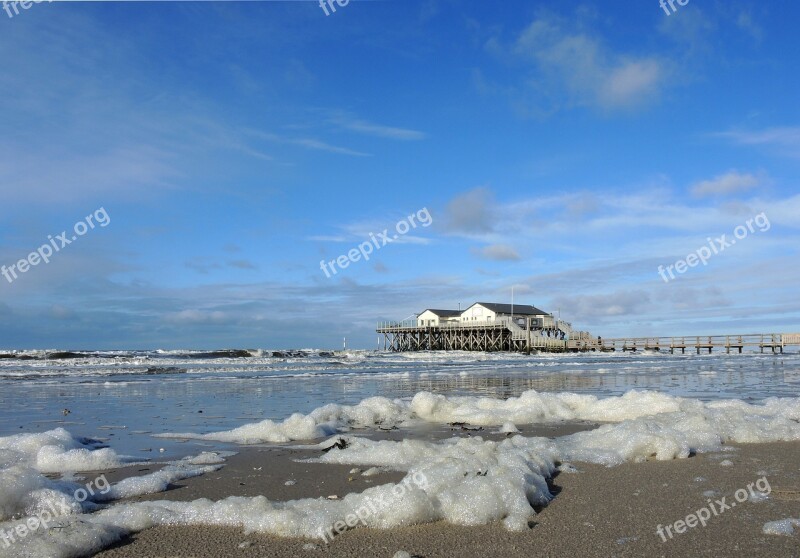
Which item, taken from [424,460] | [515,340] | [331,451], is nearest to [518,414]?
[331,451]

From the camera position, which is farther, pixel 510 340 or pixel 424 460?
pixel 510 340

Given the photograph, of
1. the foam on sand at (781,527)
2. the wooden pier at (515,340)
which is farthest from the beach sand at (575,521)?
the wooden pier at (515,340)

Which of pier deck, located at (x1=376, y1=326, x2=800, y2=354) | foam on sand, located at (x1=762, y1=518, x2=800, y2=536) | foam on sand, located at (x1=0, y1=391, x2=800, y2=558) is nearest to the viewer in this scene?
foam on sand, located at (x1=762, y1=518, x2=800, y2=536)

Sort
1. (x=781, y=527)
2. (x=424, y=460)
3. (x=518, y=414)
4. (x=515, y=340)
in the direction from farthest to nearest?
1. (x=515, y=340)
2. (x=518, y=414)
3. (x=424, y=460)
4. (x=781, y=527)

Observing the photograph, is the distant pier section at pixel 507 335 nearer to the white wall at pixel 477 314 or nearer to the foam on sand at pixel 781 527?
the white wall at pixel 477 314

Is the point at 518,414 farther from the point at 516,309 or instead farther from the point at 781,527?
the point at 516,309

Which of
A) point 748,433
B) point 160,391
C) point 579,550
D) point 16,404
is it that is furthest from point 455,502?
point 160,391

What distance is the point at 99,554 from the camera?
3539mm

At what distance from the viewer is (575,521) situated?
13.2 ft

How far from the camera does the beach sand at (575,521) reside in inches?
139

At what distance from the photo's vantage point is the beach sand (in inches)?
139

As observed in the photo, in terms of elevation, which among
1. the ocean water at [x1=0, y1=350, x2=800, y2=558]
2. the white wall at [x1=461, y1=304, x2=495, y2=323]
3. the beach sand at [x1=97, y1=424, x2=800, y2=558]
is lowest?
the beach sand at [x1=97, y1=424, x2=800, y2=558]

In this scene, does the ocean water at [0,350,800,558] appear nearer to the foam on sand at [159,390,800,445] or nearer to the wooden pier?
the foam on sand at [159,390,800,445]

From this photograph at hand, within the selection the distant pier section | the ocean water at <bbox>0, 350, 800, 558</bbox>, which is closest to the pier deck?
the distant pier section
